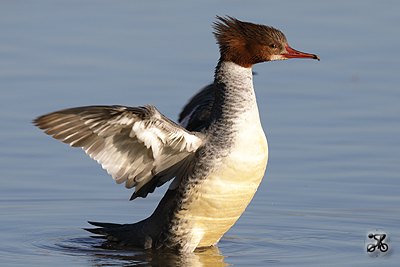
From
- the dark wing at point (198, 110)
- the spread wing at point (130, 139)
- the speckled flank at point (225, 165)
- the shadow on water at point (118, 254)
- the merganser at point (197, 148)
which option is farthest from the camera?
the dark wing at point (198, 110)

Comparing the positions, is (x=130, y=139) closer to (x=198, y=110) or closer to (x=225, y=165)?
(x=225, y=165)

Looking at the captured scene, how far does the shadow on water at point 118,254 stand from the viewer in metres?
7.00

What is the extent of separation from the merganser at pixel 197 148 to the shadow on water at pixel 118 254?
92mm

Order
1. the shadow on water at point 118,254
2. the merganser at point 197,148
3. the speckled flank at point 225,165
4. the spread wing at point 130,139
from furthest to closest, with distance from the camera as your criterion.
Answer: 1. the shadow on water at point 118,254
2. the speckled flank at point 225,165
3. the merganser at point 197,148
4. the spread wing at point 130,139

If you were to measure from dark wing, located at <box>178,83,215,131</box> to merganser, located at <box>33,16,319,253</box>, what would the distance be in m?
0.87

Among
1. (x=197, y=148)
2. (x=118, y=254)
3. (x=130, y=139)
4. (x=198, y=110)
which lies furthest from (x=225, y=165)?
(x=198, y=110)

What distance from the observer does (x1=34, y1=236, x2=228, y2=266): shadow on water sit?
700 cm

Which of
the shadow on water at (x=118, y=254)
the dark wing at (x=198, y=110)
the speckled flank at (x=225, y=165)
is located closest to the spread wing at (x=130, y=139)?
the speckled flank at (x=225, y=165)

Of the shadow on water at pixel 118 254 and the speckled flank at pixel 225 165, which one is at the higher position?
the speckled flank at pixel 225 165

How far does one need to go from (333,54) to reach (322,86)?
3.24 ft

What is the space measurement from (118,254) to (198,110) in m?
1.72

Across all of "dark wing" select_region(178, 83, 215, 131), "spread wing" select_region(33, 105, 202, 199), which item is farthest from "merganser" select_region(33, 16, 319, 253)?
"dark wing" select_region(178, 83, 215, 131)

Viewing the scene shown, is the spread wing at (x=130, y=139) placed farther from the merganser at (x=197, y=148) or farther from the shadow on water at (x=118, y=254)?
the shadow on water at (x=118, y=254)

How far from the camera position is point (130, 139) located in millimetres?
6676
